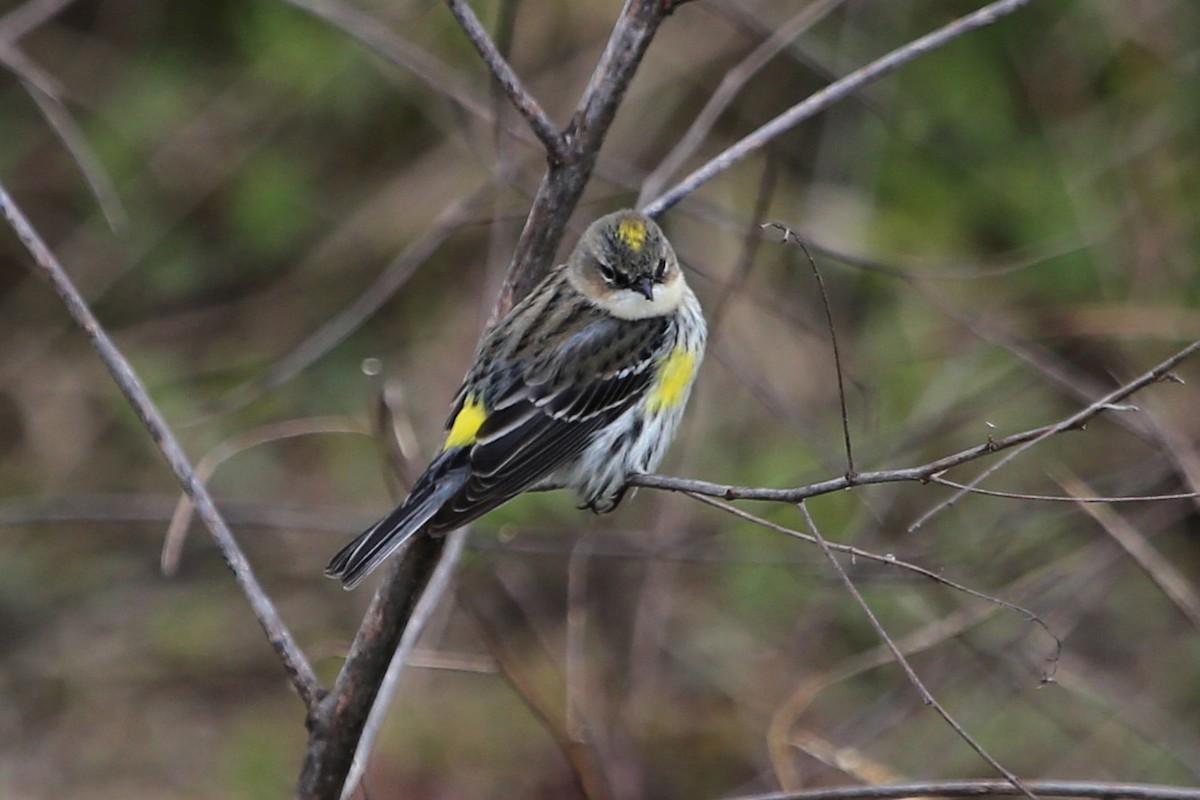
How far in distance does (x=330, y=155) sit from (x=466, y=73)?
98cm

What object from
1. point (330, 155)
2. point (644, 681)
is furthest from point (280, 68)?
point (644, 681)

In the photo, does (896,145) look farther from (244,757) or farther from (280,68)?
(244,757)

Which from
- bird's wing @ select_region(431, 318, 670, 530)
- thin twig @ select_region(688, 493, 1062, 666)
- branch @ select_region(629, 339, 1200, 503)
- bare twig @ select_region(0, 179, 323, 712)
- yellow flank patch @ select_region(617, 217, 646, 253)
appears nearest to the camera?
branch @ select_region(629, 339, 1200, 503)

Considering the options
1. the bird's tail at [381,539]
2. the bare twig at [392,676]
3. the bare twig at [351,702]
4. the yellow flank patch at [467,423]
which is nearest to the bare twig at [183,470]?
the bare twig at [351,702]

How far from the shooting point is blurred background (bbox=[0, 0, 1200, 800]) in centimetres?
597

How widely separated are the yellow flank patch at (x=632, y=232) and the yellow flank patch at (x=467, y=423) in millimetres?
664

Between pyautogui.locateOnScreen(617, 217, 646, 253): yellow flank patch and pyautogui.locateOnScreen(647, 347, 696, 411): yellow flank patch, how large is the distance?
36cm

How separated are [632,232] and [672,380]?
18.9 inches

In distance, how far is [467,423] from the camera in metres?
4.23

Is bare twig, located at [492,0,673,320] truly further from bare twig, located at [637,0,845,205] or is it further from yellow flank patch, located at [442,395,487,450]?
yellow flank patch, located at [442,395,487,450]

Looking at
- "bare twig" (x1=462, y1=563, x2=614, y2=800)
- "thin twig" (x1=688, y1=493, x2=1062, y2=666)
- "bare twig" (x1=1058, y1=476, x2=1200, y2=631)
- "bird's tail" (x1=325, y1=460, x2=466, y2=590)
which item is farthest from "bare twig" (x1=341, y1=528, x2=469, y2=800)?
"bare twig" (x1=1058, y1=476, x2=1200, y2=631)

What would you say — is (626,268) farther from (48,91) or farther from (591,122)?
(48,91)

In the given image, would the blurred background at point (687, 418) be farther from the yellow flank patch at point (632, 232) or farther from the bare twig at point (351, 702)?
the bare twig at point (351, 702)

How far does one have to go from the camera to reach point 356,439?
7.75 meters
